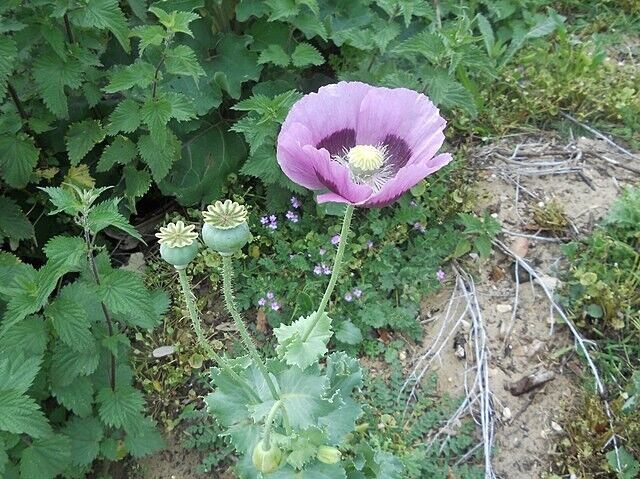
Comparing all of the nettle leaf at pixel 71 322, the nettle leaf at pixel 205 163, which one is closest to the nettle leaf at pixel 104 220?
the nettle leaf at pixel 71 322

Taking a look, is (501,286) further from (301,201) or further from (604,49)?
(604,49)

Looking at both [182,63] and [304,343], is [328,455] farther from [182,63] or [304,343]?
[182,63]

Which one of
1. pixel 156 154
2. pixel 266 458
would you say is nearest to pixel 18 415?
pixel 266 458

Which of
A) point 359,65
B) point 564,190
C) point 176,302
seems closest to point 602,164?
point 564,190

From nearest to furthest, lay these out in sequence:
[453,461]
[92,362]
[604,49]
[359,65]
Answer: [92,362] → [453,461] → [359,65] → [604,49]

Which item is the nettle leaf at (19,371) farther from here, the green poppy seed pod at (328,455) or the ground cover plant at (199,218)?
the green poppy seed pod at (328,455)
